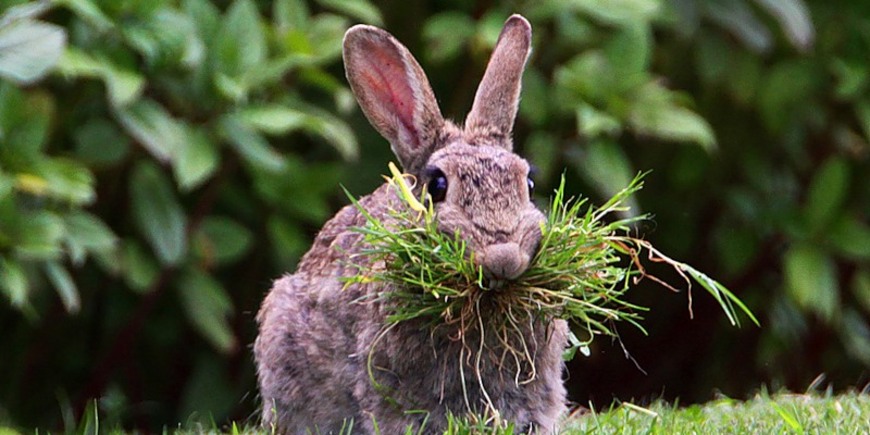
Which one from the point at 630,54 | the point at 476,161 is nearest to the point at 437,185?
the point at 476,161

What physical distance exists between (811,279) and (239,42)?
9.13ft

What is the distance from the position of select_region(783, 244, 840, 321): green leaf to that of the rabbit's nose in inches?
127

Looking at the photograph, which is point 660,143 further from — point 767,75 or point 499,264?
point 499,264

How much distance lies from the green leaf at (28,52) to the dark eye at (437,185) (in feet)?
5.48

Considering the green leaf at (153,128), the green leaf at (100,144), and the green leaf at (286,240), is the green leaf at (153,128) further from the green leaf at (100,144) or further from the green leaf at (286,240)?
the green leaf at (286,240)

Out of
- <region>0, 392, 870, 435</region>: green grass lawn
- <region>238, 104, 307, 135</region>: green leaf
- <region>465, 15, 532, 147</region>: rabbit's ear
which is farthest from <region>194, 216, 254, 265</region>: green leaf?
<region>465, 15, 532, 147</region>: rabbit's ear

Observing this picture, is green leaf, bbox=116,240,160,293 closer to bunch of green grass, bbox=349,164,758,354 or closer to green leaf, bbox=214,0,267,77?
green leaf, bbox=214,0,267,77

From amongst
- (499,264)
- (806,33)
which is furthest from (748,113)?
(499,264)

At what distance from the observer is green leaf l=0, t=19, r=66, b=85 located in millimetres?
4434

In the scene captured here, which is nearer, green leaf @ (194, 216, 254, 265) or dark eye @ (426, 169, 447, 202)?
dark eye @ (426, 169, 447, 202)

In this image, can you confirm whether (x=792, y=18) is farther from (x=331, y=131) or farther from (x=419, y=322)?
(x=419, y=322)

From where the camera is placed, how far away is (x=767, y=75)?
6.30 m

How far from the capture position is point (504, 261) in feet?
9.97

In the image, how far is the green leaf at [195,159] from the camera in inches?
192
